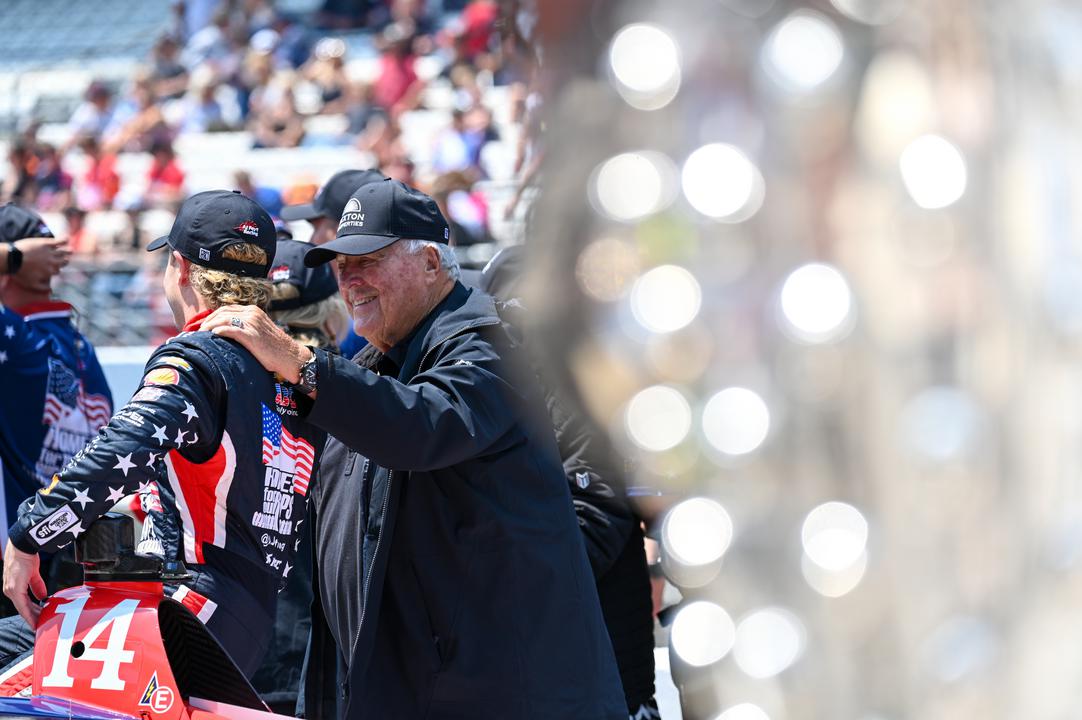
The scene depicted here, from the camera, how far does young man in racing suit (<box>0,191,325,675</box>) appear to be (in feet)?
8.20

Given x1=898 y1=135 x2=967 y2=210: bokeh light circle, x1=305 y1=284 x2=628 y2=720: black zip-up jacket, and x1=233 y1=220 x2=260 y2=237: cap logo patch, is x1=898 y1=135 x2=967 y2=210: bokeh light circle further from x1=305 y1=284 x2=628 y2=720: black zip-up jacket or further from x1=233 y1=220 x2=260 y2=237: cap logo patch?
x1=233 y1=220 x2=260 y2=237: cap logo patch

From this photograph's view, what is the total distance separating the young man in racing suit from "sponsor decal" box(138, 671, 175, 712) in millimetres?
301

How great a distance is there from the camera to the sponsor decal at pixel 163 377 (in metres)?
2.57

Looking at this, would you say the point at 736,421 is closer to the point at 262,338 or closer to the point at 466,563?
the point at 262,338

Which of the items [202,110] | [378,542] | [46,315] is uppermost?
[202,110]

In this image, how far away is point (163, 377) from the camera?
2.57 metres

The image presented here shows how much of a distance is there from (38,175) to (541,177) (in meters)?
12.3

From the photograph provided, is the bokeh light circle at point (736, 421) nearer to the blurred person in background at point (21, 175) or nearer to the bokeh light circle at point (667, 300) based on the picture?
the bokeh light circle at point (667, 300)

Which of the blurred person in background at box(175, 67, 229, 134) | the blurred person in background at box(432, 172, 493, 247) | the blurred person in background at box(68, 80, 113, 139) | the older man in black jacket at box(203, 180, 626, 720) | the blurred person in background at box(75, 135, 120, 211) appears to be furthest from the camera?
the blurred person in background at box(68, 80, 113, 139)

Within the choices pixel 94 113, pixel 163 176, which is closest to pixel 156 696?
pixel 163 176

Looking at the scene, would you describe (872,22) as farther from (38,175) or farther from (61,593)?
(38,175)

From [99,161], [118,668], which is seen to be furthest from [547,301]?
[99,161]

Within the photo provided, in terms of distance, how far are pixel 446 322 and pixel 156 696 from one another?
0.87m

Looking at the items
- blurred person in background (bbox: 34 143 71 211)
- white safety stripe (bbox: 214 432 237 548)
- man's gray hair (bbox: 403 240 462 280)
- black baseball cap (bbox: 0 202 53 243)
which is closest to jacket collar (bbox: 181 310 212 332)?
white safety stripe (bbox: 214 432 237 548)
